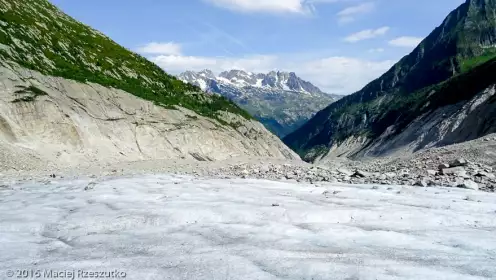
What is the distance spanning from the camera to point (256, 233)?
10.8 metres

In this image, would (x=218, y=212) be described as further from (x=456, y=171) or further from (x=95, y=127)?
(x=95, y=127)

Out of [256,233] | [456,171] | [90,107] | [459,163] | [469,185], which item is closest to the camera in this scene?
[256,233]

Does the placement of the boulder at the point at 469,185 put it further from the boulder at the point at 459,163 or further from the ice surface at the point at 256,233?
the boulder at the point at 459,163

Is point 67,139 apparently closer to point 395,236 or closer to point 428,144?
point 395,236

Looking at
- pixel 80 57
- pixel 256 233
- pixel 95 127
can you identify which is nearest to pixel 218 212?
pixel 256 233

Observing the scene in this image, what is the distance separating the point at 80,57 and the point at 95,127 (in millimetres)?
17822

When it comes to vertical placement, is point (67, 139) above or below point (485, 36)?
below

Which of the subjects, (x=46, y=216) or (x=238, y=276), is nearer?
(x=238, y=276)

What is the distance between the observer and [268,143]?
7331cm

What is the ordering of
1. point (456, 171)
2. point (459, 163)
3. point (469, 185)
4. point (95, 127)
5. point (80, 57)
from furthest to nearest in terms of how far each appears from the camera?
point (80, 57) → point (95, 127) → point (459, 163) → point (456, 171) → point (469, 185)

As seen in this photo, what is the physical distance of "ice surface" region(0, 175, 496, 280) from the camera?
8.07 meters

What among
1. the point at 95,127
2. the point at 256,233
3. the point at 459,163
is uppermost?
the point at 95,127

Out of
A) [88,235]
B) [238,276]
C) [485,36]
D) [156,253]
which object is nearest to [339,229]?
[238,276]

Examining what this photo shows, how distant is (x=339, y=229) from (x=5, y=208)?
11.6 meters
